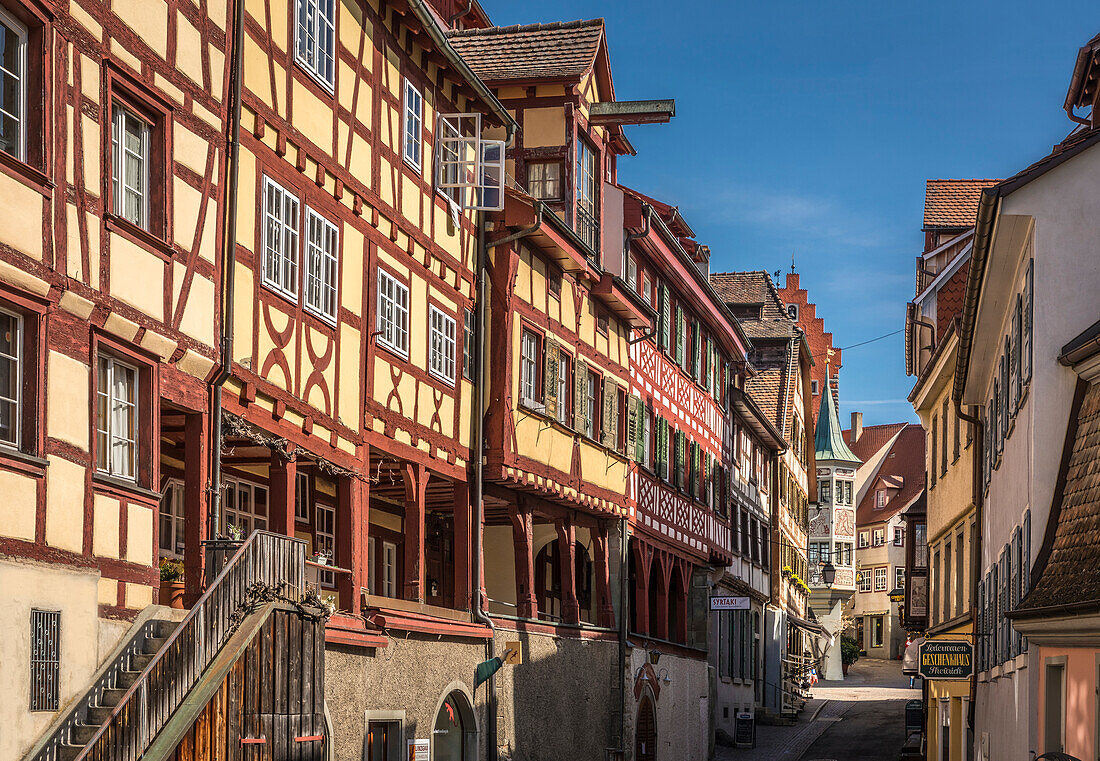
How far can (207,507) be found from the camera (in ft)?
48.2

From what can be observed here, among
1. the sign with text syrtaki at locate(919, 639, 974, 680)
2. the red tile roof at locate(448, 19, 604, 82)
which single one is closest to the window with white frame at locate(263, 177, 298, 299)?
the red tile roof at locate(448, 19, 604, 82)

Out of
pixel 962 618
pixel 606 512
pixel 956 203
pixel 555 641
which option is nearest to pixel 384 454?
pixel 555 641

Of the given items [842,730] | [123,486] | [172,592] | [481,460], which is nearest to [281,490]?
[172,592]

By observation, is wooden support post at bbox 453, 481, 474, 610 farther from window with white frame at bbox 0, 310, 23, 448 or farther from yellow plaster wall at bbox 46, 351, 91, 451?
window with white frame at bbox 0, 310, 23, 448

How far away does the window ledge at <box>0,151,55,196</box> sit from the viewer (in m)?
11.5

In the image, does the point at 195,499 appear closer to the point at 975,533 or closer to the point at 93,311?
the point at 93,311

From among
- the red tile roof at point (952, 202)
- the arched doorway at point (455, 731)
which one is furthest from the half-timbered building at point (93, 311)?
the red tile roof at point (952, 202)

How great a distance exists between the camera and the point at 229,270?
605 inches

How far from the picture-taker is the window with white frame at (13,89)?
38.7ft

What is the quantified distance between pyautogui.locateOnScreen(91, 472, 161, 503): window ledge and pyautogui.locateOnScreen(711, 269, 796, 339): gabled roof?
44161mm

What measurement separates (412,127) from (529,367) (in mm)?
5474

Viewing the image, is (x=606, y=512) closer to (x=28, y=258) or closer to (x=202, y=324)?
(x=202, y=324)

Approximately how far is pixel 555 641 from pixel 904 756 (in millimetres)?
14562

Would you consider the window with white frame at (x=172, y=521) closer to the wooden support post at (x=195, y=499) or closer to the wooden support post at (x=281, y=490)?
the wooden support post at (x=281, y=490)
